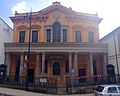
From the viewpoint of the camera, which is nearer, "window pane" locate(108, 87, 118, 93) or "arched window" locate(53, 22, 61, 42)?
"window pane" locate(108, 87, 118, 93)

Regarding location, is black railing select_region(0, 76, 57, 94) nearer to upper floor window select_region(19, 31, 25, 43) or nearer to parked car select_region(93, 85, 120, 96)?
parked car select_region(93, 85, 120, 96)

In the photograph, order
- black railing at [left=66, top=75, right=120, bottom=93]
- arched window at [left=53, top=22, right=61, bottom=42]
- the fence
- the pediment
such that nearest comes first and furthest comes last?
the fence < black railing at [left=66, top=75, right=120, bottom=93] < arched window at [left=53, top=22, right=61, bottom=42] < the pediment

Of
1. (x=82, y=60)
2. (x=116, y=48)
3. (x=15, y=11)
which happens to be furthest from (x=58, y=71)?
(x=15, y=11)

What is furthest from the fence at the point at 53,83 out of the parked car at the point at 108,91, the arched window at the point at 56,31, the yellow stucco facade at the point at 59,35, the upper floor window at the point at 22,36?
the upper floor window at the point at 22,36

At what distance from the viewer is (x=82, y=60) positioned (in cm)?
3178

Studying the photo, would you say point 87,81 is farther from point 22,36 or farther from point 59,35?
point 22,36

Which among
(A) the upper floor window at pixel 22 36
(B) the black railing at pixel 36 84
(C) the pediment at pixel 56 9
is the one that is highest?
(C) the pediment at pixel 56 9

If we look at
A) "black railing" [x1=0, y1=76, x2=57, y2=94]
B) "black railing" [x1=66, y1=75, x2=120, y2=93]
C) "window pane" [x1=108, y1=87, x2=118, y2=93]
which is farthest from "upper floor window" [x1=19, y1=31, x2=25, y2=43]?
"window pane" [x1=108, y1=87, x2=118, y2=93]

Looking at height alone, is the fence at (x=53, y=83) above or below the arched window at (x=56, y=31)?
below

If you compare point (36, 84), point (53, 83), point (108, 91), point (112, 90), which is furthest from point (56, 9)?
point (108, 91)

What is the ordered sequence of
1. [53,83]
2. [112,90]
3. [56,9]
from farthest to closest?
[56,9] → [53,83] → [112,90]

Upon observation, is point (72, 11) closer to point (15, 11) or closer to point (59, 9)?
point (59, 9)

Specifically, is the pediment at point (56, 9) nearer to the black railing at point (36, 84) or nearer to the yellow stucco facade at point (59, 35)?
the yellow stucco facade at point (59, 35)

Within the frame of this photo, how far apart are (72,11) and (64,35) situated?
460 centimetres
